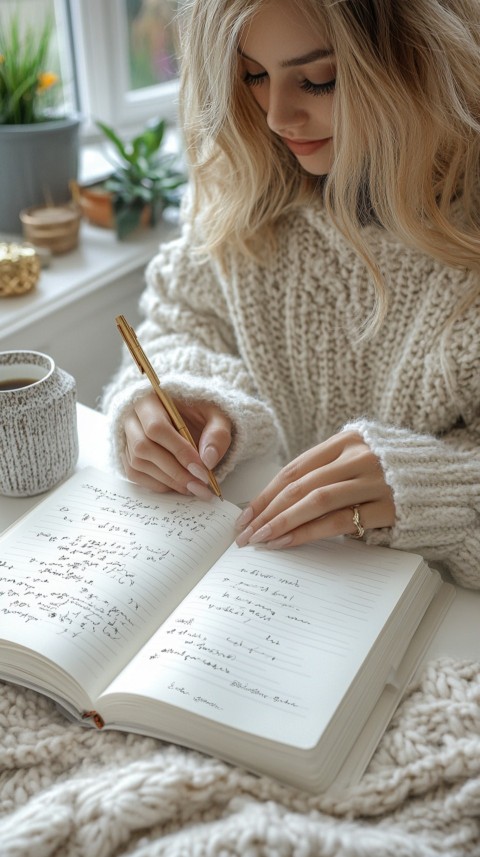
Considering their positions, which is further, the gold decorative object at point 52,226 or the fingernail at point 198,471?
the gold decorative object at point 52,226

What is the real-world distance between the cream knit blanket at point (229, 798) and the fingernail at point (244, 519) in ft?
0.80

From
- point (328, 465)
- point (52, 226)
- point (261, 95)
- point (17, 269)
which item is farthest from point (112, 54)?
point (328, 465)

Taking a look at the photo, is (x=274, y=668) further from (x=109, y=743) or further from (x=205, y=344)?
(x=205, y=344)

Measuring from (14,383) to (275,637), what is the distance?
0.43 m

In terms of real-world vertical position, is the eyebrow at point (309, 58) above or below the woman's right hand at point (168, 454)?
above

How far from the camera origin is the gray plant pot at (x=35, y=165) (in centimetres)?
142

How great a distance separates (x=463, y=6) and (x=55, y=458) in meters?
0.65

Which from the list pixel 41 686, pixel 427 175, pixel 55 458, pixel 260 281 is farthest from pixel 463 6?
pixel 41 686

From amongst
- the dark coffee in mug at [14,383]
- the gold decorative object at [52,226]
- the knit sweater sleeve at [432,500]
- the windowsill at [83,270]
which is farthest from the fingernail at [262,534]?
the gold decorative object at [52,226]

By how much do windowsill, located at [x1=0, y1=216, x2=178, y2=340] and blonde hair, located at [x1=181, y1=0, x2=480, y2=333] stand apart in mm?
362

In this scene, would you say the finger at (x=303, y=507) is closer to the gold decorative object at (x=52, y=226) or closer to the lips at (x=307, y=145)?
the lips at (x=307, y=145)

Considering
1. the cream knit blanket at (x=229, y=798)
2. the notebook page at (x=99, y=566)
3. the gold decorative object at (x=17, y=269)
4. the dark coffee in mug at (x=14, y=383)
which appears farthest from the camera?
the gold decorative object at (x=17, y=269)

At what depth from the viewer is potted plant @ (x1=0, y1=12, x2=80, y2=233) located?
142cm

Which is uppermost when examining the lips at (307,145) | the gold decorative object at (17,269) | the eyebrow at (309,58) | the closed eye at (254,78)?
the eyebrow at (309,58)
